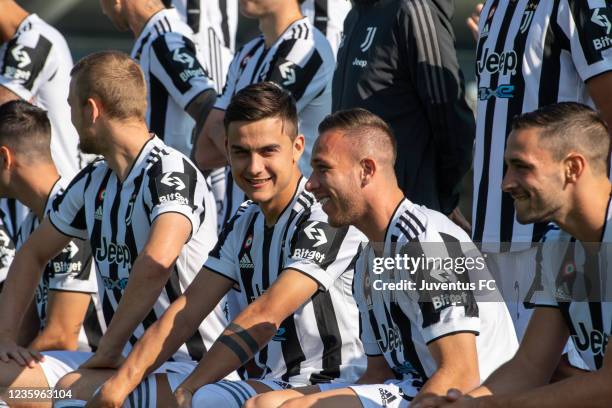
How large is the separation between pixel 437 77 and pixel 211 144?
61.7 inches

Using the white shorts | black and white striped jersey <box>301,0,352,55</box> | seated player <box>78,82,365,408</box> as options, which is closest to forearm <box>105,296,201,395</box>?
seated player <box>78,82,365,408</box>

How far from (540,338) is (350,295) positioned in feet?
3.81

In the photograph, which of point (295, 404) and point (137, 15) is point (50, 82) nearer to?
point (137, 15)

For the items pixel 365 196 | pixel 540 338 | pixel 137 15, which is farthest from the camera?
pixel 137 15

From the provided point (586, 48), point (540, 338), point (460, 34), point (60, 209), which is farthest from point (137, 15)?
point (460, 34)

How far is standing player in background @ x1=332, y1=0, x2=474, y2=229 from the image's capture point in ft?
18.2

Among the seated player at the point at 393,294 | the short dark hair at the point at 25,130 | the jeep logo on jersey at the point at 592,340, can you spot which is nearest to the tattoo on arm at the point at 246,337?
the seated player at the point at 393,294

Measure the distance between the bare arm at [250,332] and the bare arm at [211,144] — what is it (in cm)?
195

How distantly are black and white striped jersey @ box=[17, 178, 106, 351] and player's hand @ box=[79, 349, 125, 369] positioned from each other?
1.05 metres

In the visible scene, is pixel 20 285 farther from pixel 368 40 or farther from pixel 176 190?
pixel 368 40

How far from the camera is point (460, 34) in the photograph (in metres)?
12.3

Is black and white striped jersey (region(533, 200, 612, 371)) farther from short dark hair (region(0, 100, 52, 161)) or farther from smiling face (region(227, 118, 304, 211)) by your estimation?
short dark hair (region(0, 100, 52, 161))

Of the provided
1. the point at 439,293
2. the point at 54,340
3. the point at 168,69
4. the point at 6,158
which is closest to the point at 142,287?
the point at 54,340

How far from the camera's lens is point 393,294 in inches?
174
